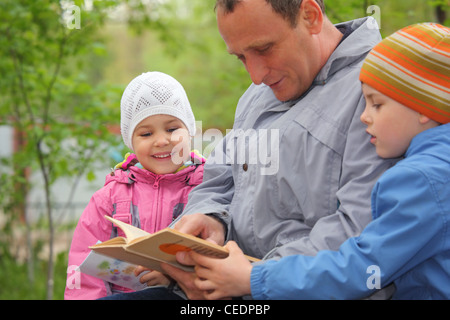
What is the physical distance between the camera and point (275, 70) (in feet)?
7.16

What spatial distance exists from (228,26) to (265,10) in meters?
0.15

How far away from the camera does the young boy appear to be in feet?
5.38

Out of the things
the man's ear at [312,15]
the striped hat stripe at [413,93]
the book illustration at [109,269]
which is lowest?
the book illustration at [109,269]

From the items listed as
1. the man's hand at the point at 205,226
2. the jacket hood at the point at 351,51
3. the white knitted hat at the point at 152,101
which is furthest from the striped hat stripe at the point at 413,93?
the white knitted hat at the point at 152,101

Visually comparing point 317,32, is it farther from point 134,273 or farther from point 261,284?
point 134,273

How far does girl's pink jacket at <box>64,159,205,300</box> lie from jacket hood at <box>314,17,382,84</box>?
896mm

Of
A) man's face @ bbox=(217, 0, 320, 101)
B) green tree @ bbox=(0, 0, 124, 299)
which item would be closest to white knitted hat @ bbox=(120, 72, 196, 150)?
man's face @ bbox=(217, 0, 320, 101)

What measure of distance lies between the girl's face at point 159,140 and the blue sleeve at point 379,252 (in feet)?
3.57

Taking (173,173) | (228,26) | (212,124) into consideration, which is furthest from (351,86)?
(212,124)

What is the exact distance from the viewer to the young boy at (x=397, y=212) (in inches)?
64.6

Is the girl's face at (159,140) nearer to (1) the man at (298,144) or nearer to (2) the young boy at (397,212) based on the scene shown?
(1) the man at (298,144)

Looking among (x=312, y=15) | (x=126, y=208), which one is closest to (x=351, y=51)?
(x=312, y=15)

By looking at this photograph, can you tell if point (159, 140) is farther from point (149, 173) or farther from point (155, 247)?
point (155, 247)

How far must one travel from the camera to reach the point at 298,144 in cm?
209
